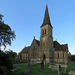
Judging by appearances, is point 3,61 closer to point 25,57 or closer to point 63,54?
point 63,54

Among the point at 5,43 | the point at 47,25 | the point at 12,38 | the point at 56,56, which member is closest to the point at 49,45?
the point at 56,56

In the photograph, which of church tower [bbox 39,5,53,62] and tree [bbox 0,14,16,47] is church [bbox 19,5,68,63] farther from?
tree [bbox 0,14,16,47]

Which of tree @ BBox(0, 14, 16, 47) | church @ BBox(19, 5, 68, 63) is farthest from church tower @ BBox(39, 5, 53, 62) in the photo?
tree @ BBox(0, 14, 16, 47)

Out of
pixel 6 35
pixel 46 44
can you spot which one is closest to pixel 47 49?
pixel 46 44

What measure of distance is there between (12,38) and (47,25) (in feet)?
54.8

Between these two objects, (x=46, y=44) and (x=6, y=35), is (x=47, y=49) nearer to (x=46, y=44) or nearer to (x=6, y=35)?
(x=46, y=44)

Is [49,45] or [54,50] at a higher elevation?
[49,45]

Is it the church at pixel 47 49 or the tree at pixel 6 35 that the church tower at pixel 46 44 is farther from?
the tree at pixel 6 35

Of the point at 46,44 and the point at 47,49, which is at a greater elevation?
the point at 46,44

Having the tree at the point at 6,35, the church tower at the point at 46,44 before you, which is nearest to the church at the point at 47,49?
the church tower at the point at 46,44

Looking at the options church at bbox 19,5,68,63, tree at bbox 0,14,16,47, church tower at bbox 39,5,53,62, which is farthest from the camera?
church at bbox 19,5,68,63

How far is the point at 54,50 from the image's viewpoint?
3597 cm

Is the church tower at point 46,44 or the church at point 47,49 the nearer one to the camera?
the church tower at point 46,44

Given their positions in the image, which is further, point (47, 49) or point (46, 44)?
point (46, 44)
